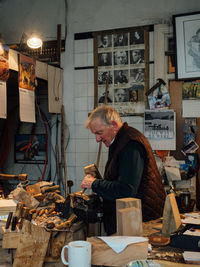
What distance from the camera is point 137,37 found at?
422 cm

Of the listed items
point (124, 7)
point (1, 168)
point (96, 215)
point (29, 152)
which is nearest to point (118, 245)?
point (96, 215)

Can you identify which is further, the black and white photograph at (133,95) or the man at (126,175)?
the black and white photograph at (133,95)

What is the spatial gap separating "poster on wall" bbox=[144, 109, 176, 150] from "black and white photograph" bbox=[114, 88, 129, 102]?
368 mm

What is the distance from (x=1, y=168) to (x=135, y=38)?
3214mm

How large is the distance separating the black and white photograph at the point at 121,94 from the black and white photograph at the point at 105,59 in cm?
41

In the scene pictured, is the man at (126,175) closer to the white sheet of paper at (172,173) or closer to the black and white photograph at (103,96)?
the white sheet of paper at (172,173)

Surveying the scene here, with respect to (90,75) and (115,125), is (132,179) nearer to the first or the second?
(115,125)

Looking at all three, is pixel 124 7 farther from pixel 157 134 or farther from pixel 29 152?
pixel 29 152

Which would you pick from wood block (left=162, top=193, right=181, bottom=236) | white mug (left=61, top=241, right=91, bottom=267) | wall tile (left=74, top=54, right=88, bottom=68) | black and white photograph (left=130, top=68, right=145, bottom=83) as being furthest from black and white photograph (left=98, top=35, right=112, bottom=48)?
white mug (left=61, top=241, right=91, bottom=267)

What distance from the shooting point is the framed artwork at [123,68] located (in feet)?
13.7

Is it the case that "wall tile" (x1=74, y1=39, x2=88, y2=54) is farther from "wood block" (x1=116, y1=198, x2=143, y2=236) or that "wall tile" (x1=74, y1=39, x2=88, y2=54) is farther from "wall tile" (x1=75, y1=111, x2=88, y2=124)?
"wood block" (x1=116, y1=198, x2=143, y2=236)

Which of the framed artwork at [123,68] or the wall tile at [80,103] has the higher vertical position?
the framed artwork at [123,68]

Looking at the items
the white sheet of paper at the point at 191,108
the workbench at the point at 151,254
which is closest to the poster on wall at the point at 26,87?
the workbench at the point at 151,254

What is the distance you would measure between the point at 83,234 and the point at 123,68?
260cm
